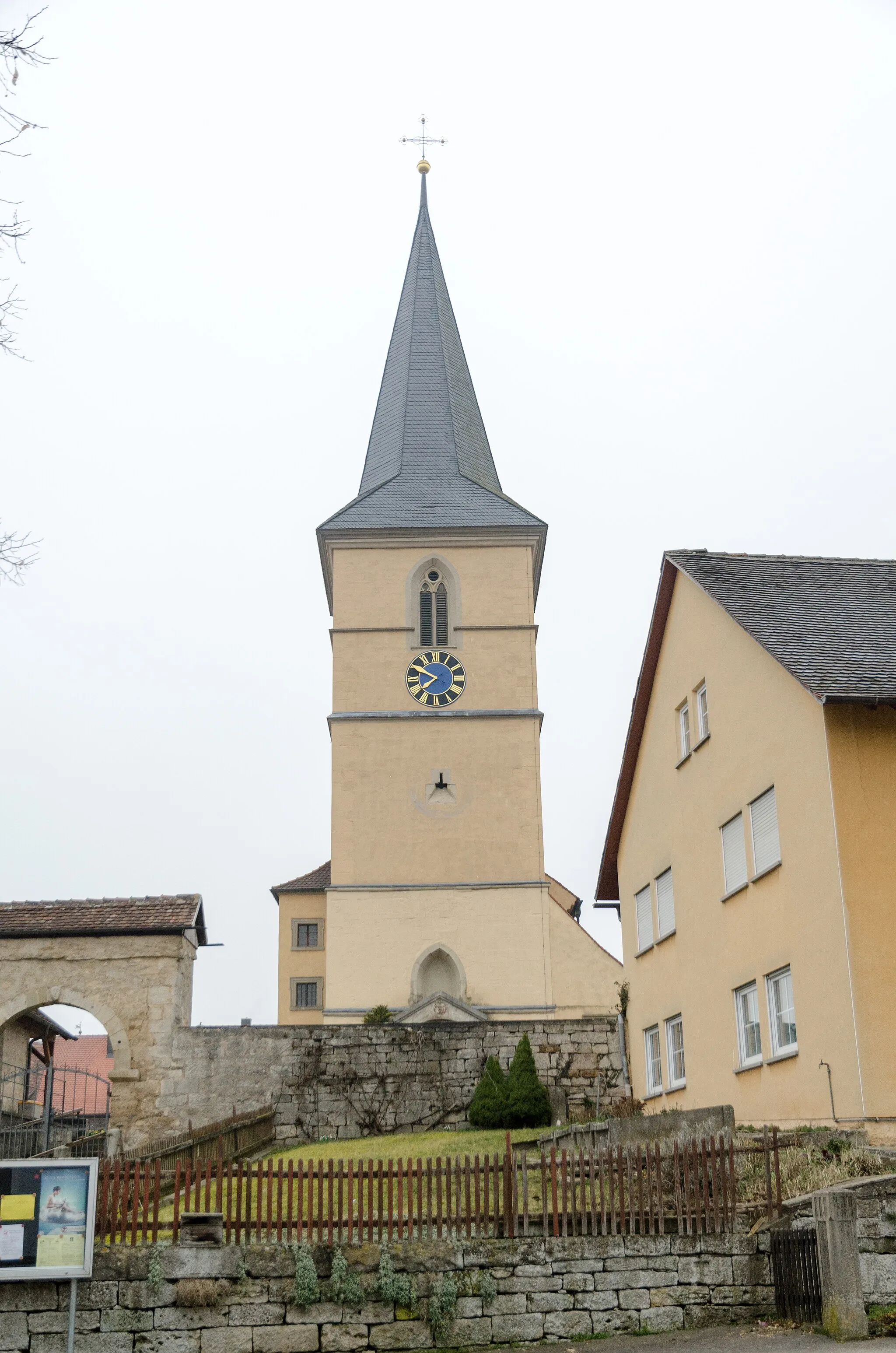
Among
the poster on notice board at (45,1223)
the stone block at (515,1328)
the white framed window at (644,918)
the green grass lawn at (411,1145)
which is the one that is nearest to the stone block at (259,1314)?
the poster on notice board at (45,1223)

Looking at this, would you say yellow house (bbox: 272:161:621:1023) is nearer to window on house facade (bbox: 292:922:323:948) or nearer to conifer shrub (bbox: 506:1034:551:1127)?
window on house facade (bbox: 292:922:323:948)

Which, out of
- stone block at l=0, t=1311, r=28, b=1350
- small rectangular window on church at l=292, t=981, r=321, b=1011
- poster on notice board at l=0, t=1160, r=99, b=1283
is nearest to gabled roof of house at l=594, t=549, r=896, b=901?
poster on notice board at l=0, t=1160, r=99, b=1283

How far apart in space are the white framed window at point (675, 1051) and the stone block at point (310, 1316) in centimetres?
Result: 1014

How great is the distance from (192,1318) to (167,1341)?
24 cm

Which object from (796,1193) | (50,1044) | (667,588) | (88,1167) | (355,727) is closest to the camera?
(88,1167)

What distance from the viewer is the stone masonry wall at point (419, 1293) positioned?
11.1m

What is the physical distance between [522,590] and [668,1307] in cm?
2970

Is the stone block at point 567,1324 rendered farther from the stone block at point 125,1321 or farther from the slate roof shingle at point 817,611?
the slate roof shingle at point 817,611

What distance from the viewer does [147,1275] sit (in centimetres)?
1125

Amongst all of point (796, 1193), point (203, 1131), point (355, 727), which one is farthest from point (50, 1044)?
point (796, 1193)

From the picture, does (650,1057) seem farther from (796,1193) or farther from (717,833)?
(796,1193)

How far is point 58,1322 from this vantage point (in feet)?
36.4

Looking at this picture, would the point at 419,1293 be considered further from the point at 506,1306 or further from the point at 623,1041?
the point at 623,1041

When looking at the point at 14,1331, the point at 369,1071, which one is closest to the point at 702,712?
the point at 369,1071
